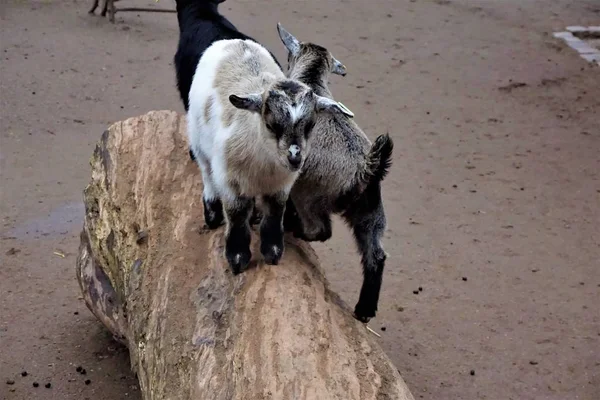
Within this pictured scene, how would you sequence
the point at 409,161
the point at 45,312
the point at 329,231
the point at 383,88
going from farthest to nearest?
the point at 383,88 < the point at 409,161 < the point at 45,312 < the point at 329,231

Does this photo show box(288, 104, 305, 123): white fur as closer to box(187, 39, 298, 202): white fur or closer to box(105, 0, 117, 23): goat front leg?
box(187, 39, 298, 202): white fur

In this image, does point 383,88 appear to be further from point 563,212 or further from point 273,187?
point 273,187

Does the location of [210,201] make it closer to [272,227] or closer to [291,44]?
[272,227]

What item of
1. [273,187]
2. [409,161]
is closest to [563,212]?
[409,161]

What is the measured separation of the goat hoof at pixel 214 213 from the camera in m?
3.75

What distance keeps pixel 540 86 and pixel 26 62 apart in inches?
206

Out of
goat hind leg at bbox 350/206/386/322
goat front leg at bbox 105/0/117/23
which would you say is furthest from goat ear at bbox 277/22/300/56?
goat front leg at bbox 105/0/117/23

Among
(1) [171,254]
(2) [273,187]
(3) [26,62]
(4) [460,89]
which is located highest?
(2) [273,187]

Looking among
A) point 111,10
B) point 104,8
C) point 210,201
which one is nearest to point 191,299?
point 210,201

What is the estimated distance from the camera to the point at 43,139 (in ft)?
23.1

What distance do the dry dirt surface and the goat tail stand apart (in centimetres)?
135

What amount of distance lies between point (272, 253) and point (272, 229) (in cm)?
12

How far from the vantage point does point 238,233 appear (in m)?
3.52

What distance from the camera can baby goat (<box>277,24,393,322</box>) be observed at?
3.68m
